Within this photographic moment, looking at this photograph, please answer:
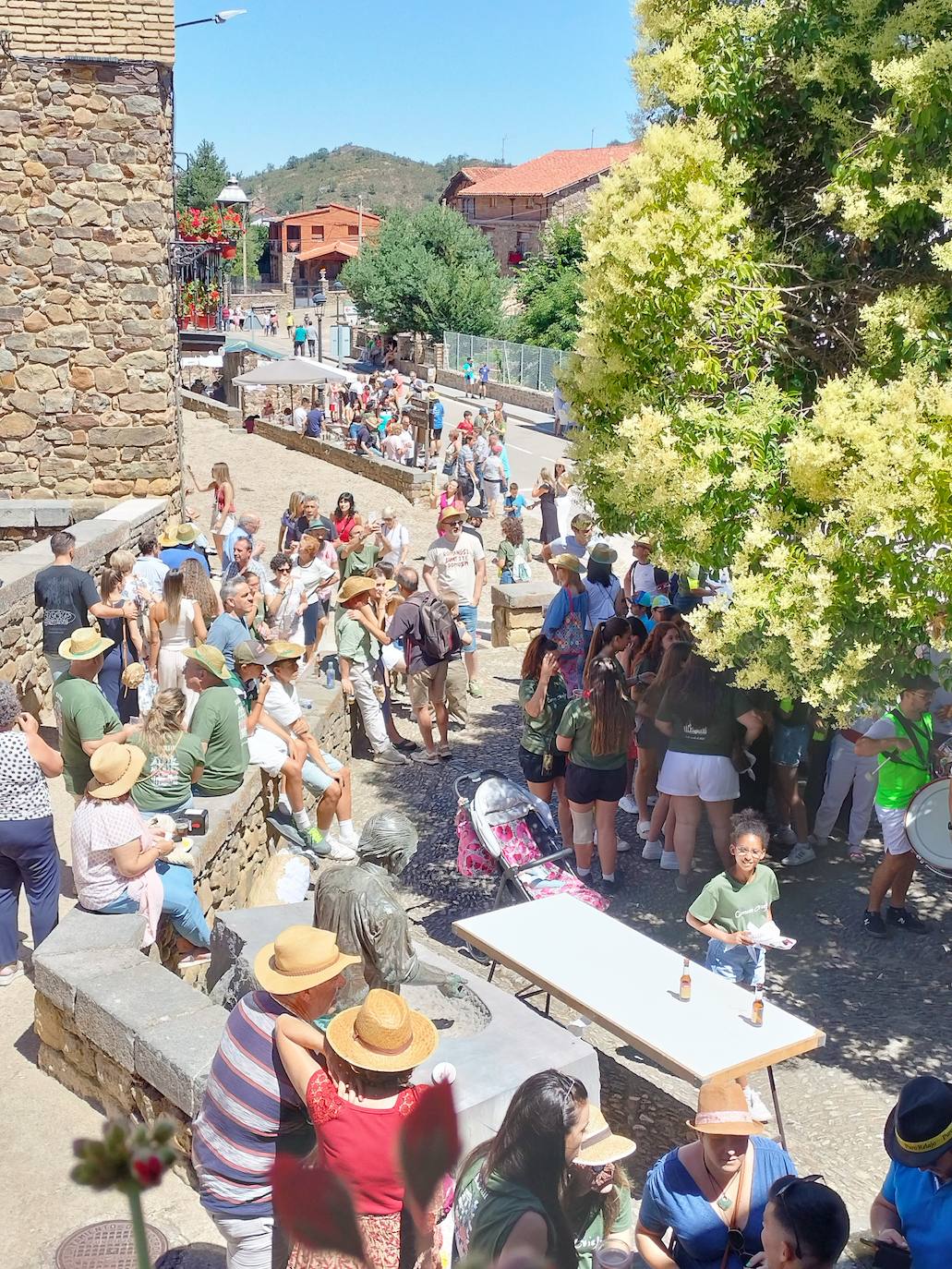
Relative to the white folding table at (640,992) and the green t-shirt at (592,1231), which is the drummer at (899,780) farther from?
the green t-shirt at (592,1231)

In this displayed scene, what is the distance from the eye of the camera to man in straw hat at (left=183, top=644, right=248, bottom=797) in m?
6.83

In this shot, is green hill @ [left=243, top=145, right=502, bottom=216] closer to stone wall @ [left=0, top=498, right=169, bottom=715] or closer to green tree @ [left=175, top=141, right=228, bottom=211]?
green tree @ [left=175, top=141, right=228, bottom=211]

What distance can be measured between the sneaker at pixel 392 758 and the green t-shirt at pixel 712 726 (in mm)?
3096

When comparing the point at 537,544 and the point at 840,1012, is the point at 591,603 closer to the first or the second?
the point at 840,1012

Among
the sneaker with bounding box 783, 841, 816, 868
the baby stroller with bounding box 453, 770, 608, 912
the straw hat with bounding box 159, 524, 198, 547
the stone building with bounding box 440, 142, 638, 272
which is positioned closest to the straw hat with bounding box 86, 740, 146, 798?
the baby stroller with bounding box 453, 770, 608, 912

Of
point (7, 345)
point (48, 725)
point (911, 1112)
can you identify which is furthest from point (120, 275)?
point (911, 1112)

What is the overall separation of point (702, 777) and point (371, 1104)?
446 cm

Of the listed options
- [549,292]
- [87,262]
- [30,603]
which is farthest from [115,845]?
[549,292]

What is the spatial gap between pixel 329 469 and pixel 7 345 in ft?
39.2

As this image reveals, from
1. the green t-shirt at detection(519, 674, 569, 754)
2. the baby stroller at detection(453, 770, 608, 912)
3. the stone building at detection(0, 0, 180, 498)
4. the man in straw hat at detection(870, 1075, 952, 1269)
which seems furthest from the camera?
the stone building at detection(0, 0, 180, 498)

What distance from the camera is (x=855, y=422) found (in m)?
5.22

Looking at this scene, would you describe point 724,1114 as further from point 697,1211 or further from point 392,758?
point 392,758

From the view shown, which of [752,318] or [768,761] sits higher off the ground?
[752,318]

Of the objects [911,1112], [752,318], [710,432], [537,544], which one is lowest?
[537,544]
